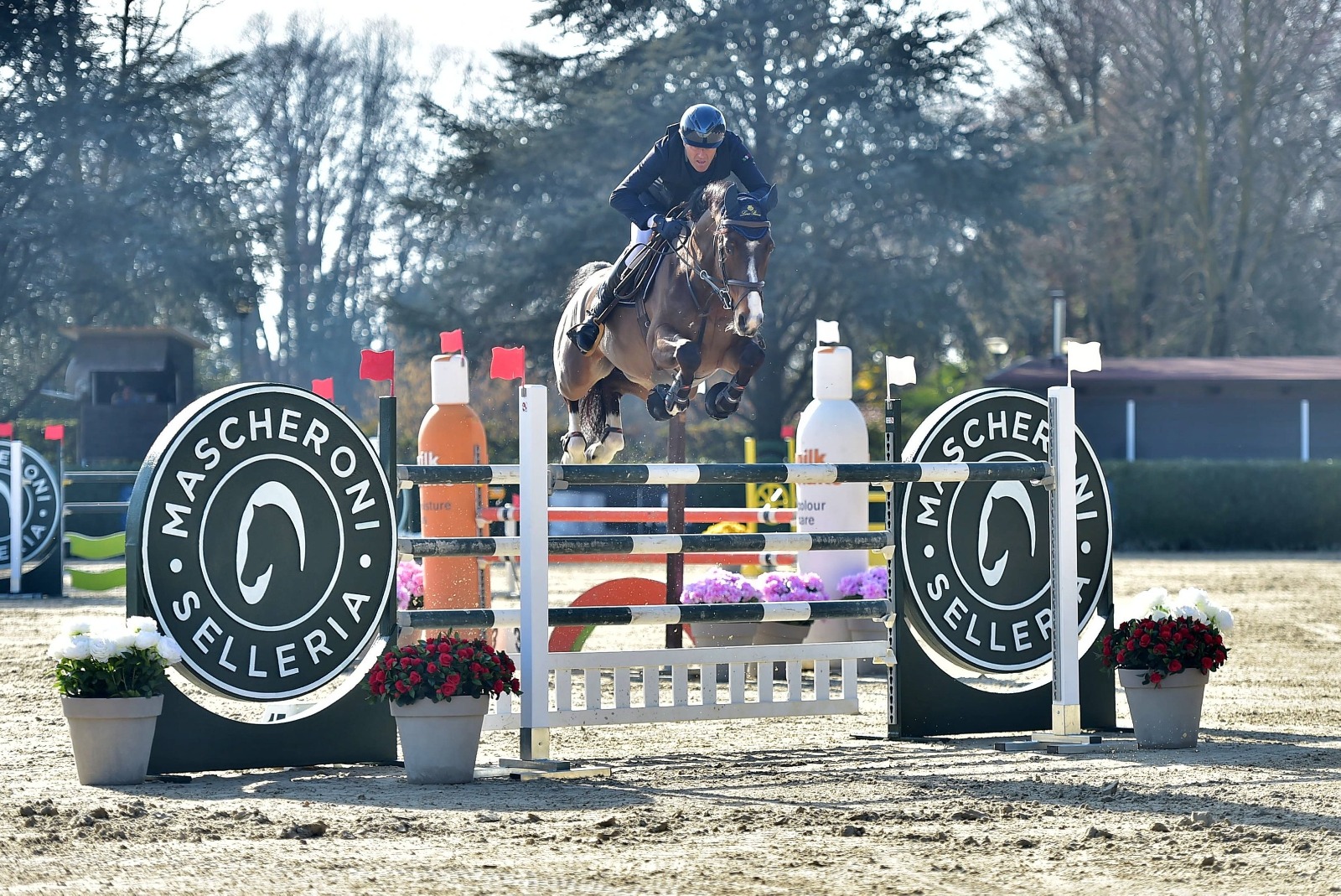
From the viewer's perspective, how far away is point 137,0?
28.4m

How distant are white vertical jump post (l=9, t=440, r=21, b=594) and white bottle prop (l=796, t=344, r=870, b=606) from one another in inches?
302

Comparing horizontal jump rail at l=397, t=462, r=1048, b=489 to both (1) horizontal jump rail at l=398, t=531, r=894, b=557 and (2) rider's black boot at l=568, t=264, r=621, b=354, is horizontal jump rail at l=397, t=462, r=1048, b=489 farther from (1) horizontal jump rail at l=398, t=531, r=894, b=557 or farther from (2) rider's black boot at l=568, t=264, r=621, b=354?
(2) rider's black boot at l=568, t=264, r=621, b=354

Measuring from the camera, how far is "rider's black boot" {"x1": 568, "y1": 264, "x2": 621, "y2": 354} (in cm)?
721

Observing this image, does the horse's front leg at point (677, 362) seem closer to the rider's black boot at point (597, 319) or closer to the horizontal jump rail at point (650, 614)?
the rider's black boot at point (597, 319)

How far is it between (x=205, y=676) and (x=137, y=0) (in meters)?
26.2

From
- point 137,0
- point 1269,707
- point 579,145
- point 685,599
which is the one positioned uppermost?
point 137,0

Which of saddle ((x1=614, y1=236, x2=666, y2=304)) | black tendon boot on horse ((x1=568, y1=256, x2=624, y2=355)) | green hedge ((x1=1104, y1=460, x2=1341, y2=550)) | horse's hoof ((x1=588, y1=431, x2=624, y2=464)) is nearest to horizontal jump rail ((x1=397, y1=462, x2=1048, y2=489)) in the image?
saddle ((x1=614, y1=236, x2=666, y2=304))

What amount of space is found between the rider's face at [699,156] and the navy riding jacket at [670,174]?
2 cm

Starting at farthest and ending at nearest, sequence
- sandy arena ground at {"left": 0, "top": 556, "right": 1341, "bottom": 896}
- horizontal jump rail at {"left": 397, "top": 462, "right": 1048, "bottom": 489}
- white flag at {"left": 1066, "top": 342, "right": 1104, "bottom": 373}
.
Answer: white flag at {"left": 1066, "top": 342, "right": 1104, "bottom": 373} → horizontal jump rail at {"left": 397, "top": 462, "right": 1048, "bottom": 489} → sandy arena ground at {"left": 0, "top": 556, "right": 1341, "bottom": 896}

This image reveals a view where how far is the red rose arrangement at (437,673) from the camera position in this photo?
4945mm

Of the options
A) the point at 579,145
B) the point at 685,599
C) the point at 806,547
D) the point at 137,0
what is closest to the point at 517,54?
the point at 579,145

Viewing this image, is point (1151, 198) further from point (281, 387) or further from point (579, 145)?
point (281, 387)

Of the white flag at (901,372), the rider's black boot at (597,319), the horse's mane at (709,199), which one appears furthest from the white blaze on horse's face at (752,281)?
the rider's black boot at (597,319)

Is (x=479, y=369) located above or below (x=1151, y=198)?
below
